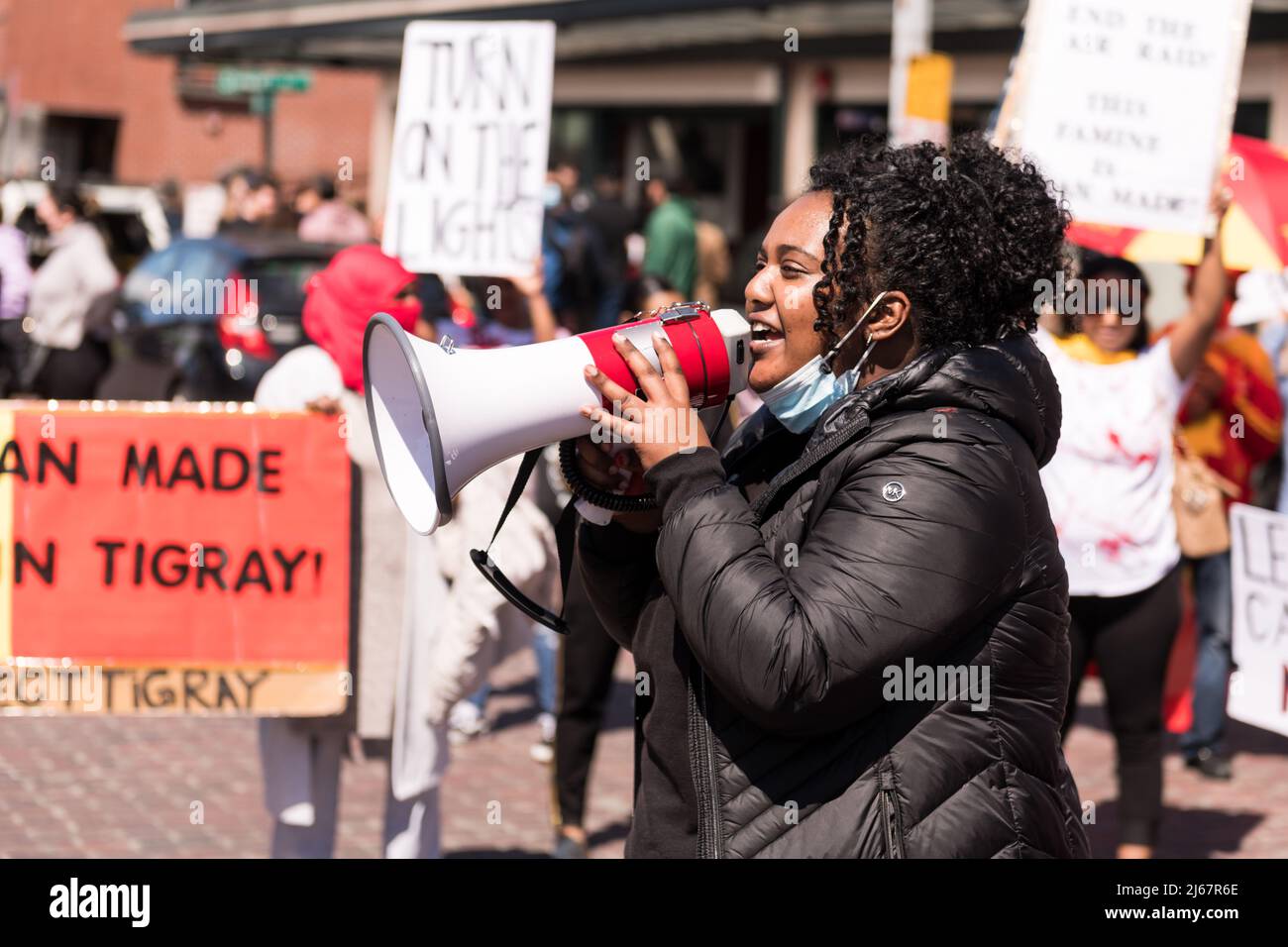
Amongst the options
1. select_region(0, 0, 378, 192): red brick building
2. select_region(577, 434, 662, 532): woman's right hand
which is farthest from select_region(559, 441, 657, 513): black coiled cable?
select_region(0, 0, 378, 192): red brick building

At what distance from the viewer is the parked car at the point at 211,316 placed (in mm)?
10750

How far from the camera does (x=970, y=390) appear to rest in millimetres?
2236

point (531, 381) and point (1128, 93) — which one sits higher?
point (1128, 93)

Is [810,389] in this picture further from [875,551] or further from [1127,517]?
[1127,517]

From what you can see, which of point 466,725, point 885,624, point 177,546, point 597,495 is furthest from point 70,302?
point 885,624

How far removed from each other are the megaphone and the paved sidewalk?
306cm

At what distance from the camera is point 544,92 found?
6.35 metres

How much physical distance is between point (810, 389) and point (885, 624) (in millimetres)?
416

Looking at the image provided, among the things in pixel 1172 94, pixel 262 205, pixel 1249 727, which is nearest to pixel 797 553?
pixel 1172 94

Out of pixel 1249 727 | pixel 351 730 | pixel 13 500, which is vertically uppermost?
pixel 13 500

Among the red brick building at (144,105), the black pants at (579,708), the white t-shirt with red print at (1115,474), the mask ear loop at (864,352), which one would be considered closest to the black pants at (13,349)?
the black pants at (579,708)

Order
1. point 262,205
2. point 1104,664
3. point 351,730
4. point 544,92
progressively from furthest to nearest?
point 262,205 < point 544,92 < point 1104,664 < point 351,730
